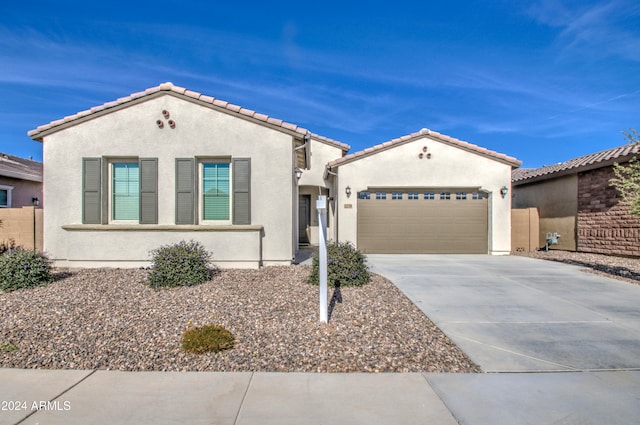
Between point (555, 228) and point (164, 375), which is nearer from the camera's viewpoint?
point (164, 375)

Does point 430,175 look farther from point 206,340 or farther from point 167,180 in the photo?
point 206,340

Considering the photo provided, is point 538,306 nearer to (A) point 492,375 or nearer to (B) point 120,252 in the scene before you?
(A) point 492,375

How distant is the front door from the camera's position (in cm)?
1546

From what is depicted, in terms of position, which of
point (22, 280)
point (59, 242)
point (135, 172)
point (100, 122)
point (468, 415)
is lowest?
point (468, 415)

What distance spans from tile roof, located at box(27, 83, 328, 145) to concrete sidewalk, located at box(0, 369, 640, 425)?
6572mm

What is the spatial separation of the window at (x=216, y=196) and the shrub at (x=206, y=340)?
4977 mm

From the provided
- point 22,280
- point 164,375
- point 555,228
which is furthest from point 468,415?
point 555,228

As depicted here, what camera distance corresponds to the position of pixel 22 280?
246 inches

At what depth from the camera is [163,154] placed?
8.55 meters

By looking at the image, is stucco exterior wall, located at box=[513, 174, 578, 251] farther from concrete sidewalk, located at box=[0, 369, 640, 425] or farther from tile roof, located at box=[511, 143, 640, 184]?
concrete sidewalk, located at box=[0, 369, 640, 425]

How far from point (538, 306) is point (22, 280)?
9.47m

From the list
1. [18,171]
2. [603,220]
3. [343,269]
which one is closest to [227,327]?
[343,269]

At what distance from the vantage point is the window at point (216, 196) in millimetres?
8695

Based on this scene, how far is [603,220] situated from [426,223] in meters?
5.99
